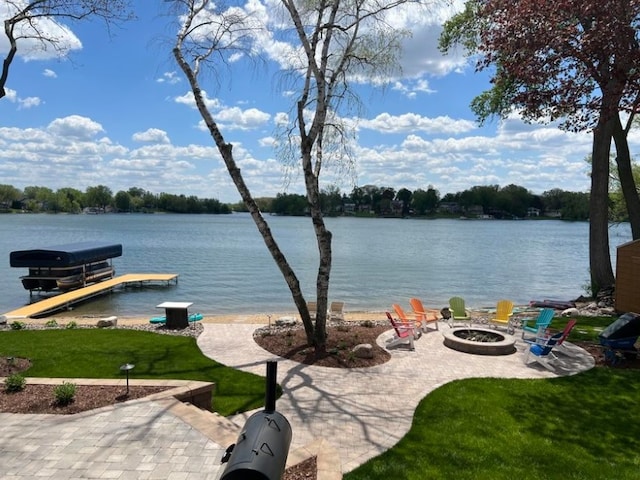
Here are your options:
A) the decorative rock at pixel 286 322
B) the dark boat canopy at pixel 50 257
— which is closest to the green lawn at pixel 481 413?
the decorative rock at pixel 286 322

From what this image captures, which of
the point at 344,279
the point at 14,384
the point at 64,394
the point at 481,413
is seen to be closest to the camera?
the point at 64,394

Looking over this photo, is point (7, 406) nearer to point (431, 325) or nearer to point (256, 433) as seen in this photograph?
point (256, 433)

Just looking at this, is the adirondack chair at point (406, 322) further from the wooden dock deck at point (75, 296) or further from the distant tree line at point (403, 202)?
the distant tree line at point (403, 202)

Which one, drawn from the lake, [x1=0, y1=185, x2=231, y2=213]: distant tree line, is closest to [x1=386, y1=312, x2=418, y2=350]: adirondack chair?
the lake

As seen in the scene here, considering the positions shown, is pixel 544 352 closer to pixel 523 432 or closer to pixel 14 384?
pixel 523 432

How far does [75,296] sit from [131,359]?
18.3 m

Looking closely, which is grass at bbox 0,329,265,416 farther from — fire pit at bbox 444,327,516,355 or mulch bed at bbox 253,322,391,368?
fire pit at bbox 444,327,516,355

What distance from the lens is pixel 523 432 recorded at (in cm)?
669

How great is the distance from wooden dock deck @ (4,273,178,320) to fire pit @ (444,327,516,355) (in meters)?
17.9

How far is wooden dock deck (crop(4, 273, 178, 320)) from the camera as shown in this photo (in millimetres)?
21141

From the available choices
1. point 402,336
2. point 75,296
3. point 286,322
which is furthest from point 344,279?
point 402,336

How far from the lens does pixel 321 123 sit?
10.6 m

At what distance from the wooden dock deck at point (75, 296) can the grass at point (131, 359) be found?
9533 millimetres

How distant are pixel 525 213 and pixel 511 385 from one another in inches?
7057
